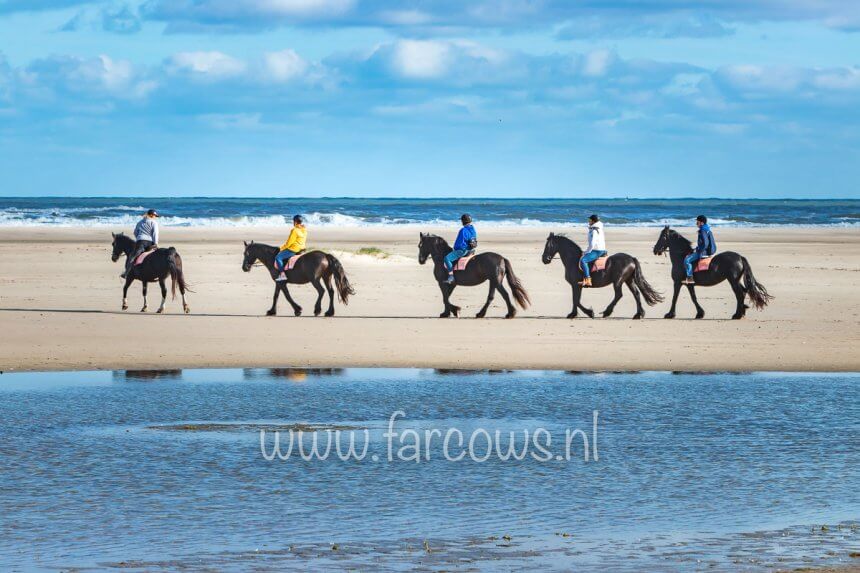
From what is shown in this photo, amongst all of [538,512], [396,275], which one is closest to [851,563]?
[538,512]

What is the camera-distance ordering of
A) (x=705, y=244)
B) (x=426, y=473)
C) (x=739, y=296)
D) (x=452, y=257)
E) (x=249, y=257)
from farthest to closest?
(x=249, y=257) → (x=452, y=257) → (x=705, y=244) → (x=739, y=296) → (x=426, y=473)

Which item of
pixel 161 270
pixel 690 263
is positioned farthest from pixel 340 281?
pixel 690 263

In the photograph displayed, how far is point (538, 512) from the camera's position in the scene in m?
8.50

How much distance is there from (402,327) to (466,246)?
9.08ft

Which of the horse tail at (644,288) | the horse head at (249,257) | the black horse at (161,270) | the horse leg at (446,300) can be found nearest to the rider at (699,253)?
the horse tail at (644,288)

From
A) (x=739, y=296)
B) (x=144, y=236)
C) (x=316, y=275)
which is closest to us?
(x=739, y=296)

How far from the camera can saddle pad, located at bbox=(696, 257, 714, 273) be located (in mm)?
22031

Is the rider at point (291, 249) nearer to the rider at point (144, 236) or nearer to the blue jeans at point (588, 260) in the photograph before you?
the rider at point (144, 236)

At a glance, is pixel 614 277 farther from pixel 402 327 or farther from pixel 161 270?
pixel 161 270

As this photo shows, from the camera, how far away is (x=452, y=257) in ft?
72.9

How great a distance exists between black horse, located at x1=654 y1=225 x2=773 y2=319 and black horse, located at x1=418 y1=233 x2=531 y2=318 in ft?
8.92

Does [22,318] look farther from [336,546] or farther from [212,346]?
[336,546]

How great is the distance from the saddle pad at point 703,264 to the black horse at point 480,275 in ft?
10.4

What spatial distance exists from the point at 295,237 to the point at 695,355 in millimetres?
8352
